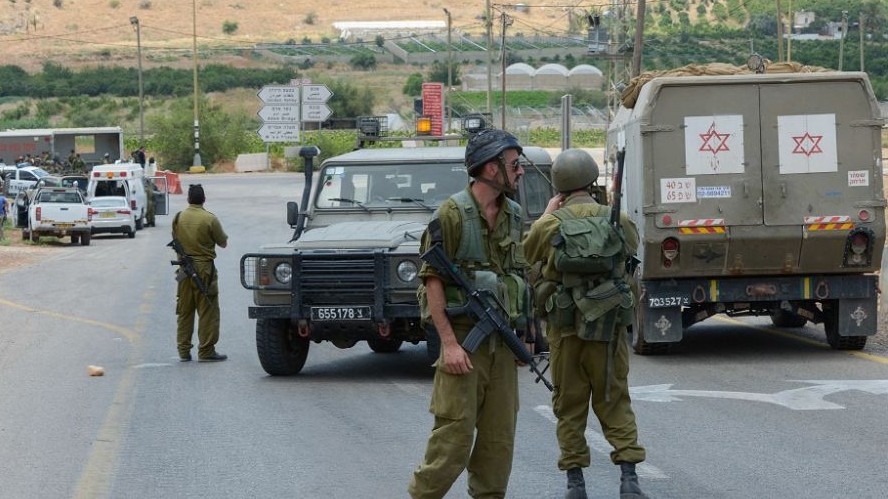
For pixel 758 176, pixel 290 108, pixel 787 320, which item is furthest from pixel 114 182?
pixel 758 176

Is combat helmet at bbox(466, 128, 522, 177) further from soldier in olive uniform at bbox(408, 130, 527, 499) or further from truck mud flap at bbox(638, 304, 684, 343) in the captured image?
truck mud flap at bbox(638, 304, 684, 343)

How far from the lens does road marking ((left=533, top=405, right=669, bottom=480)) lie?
823 centimetres

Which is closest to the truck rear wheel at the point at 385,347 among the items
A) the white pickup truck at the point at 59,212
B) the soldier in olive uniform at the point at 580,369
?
the soldier in olive uniform at the point at 580,369

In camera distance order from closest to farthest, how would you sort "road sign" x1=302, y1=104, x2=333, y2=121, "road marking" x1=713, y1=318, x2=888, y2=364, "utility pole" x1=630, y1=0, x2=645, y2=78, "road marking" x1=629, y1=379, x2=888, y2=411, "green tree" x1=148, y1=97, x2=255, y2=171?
"road marking" x1=629, y1=379, x2=888, y2=411, "road marking" x1=713, y1=318, x2=888, y2=364, "utility pole" x1=630, y1=0, x2=645, y2=78, "road sign" x1=302, y1=104, x2=333, y2=121, "green tree" x1=148, y1=97, x2=255, y2=171

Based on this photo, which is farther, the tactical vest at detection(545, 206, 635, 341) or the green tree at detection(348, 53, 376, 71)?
the green tree at detection(348, 53, 376, 71)

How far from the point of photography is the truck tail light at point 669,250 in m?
13.2

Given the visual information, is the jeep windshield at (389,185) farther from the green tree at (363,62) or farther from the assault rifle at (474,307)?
the green tree at (363,62)

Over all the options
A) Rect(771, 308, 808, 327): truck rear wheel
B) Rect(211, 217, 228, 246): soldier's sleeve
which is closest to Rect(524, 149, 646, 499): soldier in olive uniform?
Rect(211, 217, 228, 246): soldier's sleeve

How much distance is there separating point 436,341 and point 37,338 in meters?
6.70

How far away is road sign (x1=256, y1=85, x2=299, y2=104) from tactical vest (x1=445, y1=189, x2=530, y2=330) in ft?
174

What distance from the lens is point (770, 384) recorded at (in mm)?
11758

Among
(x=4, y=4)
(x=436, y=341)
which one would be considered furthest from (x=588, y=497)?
(x=4, y=4)

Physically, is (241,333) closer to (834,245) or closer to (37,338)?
(37,338)

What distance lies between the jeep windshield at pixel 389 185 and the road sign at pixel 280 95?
4520cm
